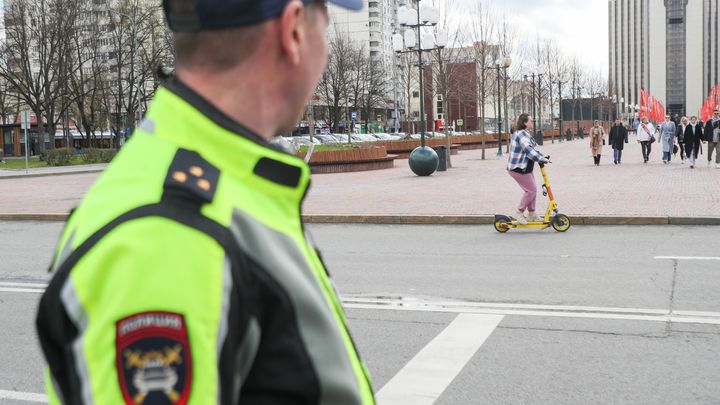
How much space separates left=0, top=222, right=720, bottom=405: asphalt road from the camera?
A: 4.10 metres

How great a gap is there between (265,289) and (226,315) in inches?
3.1

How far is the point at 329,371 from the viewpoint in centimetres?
101

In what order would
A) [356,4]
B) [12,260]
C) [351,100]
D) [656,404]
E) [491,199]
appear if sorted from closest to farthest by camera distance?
[356,4]
[656,404]
[12,260]
[491,199]
[351,100]

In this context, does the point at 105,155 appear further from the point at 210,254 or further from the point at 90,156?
the point at 210,254

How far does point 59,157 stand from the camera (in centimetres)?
3797

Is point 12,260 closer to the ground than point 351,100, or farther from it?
closer to the ground

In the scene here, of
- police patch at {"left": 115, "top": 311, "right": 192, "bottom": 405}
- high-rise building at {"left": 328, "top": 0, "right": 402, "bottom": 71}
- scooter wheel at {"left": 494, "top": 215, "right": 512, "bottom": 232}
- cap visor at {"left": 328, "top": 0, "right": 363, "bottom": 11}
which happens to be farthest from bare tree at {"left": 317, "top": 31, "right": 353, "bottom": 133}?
high-rise building at {"left": 328, "top": 0, "right": 402, "bottom": 71}

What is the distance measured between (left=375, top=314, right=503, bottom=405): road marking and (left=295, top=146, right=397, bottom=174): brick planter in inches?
772

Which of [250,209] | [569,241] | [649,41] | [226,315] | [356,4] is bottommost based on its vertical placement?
[569,241]

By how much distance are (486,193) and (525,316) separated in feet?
34.0

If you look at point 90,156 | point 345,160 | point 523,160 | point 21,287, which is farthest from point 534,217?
point 90,156

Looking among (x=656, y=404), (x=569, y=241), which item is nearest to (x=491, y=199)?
(x=569, y=241)

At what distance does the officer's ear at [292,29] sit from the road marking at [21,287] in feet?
22.7

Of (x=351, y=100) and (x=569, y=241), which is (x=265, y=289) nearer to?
(x=569, y=241)
